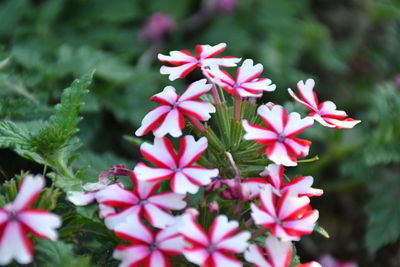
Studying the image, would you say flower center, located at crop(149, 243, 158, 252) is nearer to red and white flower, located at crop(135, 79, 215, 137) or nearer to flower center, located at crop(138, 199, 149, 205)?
flower center, located at crop(138, 199, 149, 205)

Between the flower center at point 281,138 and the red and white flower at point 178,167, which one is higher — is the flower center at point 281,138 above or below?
above

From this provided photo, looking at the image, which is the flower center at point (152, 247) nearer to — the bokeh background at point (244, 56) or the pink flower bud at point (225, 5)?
the bokeh background at point (244, 56)

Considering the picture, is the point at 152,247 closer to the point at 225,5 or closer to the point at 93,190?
the point at 93,190

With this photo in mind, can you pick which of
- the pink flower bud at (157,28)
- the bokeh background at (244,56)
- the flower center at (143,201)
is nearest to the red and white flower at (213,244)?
the flower center at (143,201)

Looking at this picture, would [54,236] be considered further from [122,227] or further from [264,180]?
[264,180]

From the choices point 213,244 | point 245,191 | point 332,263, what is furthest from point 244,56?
point 213,244

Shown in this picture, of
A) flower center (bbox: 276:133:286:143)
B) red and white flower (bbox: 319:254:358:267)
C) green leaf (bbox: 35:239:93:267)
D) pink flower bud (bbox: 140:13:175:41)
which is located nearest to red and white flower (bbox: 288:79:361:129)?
flower center (bbox: 276:133:286:143)

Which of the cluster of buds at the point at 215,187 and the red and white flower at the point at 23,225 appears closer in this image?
the red and white flower at the point at 23,225

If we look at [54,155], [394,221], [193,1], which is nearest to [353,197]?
[394,221]
